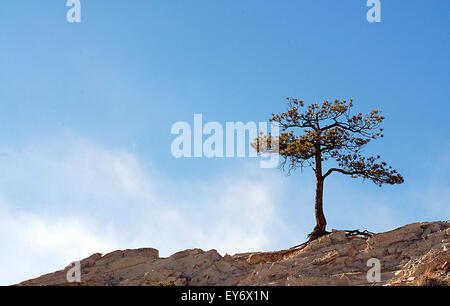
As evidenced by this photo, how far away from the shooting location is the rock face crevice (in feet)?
67.4

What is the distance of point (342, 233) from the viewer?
2530 cm

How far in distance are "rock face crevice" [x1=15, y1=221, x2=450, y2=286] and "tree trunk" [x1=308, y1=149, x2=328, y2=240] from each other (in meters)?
2.24

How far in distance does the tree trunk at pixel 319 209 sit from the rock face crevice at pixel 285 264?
224cm

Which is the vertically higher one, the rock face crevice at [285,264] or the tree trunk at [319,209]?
the tree trunk at [319,209]

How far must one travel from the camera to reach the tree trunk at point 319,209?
27.7m

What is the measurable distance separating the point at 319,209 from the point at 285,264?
21.2 feet

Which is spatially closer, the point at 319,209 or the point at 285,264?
the point at 285,264

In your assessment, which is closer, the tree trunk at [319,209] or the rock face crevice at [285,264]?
the rock face crevice at [285,264]

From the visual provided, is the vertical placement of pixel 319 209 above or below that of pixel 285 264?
above

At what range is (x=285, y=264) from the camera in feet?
74.4
